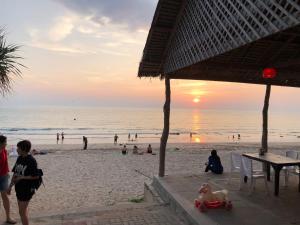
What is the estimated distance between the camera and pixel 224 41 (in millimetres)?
4656

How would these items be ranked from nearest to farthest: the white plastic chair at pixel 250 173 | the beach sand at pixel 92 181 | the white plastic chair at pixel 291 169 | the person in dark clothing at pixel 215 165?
the white plastic chair at pixel 250 173 < the white plastic chair at pixel 291 169 < the person in dark clothing at pixel 215 165 < the beach sand at pixel 92 181

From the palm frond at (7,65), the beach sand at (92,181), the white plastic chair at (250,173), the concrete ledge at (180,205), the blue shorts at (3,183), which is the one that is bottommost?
the beach sand at (92,181)

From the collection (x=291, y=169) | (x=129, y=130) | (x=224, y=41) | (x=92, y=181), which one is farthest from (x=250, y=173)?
(x=129, y=130)

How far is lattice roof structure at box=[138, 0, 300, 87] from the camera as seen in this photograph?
3740 millimetres

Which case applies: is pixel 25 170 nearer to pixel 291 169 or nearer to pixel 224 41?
pixel 224 41

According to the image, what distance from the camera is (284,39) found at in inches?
228

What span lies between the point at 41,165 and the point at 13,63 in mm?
11639

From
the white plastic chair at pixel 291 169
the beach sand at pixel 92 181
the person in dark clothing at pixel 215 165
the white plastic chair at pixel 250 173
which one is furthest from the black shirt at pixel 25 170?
the person in dark clothing at pixel 215 165

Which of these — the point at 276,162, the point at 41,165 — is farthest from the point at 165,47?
the point at 41,165

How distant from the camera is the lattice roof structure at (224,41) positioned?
12.3 feet

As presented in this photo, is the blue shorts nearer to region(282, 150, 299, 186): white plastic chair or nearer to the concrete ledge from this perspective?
the concrete ledge

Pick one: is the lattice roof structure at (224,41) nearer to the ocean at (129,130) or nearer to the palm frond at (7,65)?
the palm frond at (7,65)

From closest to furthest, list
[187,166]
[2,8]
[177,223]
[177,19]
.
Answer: [177,223]
[177,19]
[2,8]
[187,166]

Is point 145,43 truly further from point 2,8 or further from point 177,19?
point 2,8
